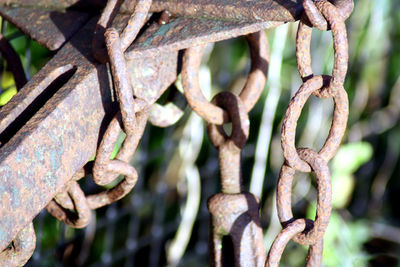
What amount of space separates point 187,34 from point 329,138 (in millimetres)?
212

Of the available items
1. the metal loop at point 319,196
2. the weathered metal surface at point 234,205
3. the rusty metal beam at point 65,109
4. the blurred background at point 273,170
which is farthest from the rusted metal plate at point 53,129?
the blurred background at point 273,170

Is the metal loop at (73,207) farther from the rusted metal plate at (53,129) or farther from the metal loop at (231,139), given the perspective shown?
the metal loop at (231,139)

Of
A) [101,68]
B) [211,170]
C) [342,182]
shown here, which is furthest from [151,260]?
[101,68]

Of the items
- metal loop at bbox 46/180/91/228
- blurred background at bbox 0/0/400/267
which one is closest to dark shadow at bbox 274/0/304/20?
metal loop at bbox 46/180/91/228

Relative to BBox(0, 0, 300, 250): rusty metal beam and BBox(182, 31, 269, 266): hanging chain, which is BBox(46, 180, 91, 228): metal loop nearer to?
BBox(0, 0, 300, 250): rusty metal beam

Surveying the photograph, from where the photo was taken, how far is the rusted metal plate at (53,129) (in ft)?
2.02

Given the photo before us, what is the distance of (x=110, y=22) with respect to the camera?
717 millimetres

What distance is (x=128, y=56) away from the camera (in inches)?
26.9

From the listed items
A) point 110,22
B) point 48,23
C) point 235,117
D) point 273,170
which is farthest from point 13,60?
point 273,170

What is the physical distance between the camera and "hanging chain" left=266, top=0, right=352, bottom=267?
0.62m

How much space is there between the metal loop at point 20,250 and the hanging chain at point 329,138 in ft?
0.94

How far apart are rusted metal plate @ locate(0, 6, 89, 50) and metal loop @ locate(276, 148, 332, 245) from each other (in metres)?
0.36

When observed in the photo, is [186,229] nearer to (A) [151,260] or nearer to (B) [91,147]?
(A) [151,260]

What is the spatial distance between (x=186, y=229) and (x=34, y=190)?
1.21 metres
